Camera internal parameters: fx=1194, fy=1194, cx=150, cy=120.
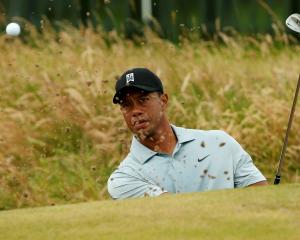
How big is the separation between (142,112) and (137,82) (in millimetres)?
162

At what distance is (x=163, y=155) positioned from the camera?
248 inches

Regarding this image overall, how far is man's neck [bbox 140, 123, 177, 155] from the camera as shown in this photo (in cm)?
627

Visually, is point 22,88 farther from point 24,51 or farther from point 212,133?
point 212,133

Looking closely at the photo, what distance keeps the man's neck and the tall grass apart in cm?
248

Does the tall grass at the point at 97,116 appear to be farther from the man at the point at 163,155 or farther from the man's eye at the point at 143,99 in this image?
the man's eye at the point at 143,99

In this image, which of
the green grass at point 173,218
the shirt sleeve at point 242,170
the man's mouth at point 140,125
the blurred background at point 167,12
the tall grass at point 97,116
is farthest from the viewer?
the blurred background at point 167,12

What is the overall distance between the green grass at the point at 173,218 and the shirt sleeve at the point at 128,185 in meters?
0.60

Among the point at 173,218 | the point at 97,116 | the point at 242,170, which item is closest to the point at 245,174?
the point at 242,170

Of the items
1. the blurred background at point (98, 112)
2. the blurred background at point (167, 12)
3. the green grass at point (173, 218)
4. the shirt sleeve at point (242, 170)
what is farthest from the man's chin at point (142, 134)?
the blurred background at point (167, 12)

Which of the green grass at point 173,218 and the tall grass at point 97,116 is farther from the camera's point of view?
the tall grass at point 97,116

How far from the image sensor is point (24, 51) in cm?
1330

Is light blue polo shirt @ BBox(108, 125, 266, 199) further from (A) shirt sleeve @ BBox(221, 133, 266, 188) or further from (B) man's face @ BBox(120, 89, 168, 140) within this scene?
(B) man's face @ BBox(120, 89, 168, 140)

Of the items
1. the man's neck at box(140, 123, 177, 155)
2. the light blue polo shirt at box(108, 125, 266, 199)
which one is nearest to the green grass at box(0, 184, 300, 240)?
the light blue polo shirt at box(108, 125, 266, 199)

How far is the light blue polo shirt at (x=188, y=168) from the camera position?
6176mm
